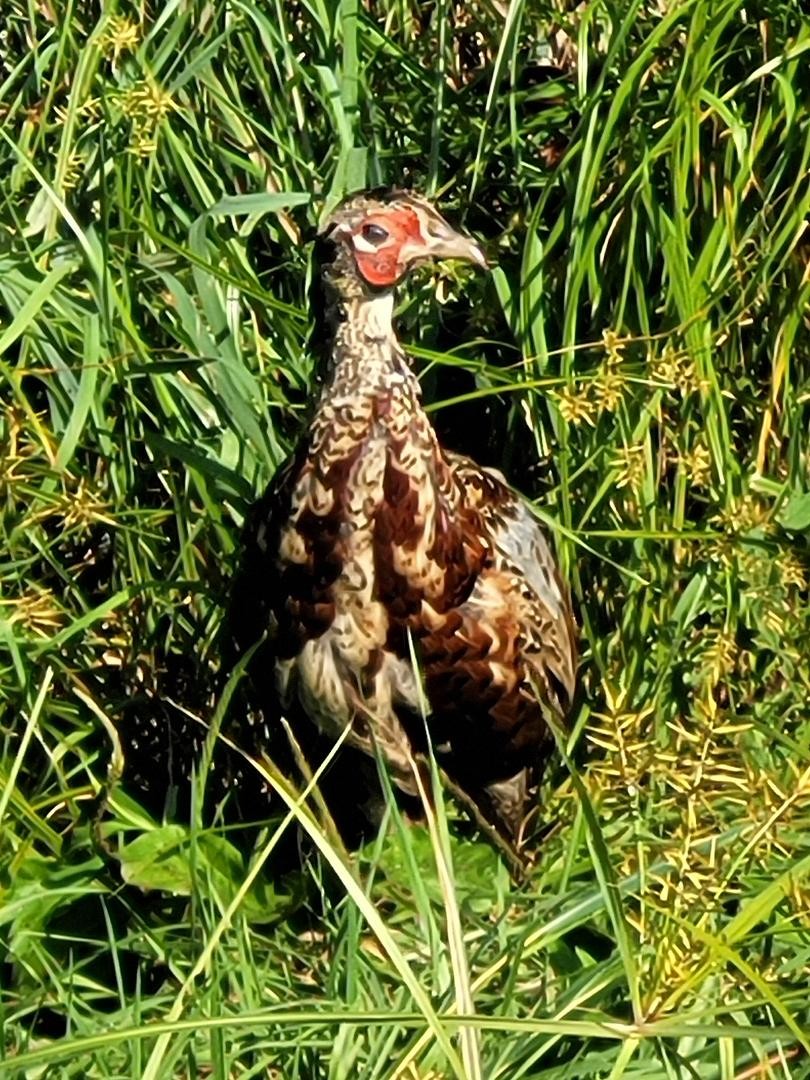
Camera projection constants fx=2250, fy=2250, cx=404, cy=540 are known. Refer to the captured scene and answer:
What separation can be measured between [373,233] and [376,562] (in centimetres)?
44

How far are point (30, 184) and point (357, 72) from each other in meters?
0.53

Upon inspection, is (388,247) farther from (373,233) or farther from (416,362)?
(416,362)

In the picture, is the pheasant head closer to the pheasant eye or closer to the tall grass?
the pheasant eye

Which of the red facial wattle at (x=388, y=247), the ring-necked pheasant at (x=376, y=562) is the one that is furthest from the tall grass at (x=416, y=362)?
the red facial wattle at (x=388, y=247)

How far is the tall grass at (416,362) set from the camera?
2943mm

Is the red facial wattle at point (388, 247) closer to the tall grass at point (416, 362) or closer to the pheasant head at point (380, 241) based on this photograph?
the pheasant head at point (380, 241)

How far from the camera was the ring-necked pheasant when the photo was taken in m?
2.99

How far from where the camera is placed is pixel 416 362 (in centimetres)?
358

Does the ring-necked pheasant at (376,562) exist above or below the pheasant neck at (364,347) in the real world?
below

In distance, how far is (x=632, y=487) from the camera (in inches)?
124

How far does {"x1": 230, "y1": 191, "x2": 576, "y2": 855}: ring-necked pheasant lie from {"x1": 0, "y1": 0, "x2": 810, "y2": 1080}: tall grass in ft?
0.46

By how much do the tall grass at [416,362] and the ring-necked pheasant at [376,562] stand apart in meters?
0.14

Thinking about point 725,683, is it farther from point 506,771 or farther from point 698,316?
point 698,316

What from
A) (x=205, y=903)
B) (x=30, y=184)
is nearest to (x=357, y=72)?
(x=30, y=184)
